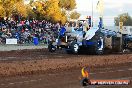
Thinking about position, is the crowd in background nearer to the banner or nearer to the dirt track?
the banner

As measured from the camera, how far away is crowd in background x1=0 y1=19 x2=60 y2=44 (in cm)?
3157

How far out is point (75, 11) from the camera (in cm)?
6444

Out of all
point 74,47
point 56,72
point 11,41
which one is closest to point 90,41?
point 74,47

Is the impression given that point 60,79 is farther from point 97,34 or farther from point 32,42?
point 32,42

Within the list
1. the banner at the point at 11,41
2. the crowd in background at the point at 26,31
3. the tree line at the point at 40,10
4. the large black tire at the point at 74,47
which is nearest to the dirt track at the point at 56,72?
the large black tire at the point at 74,47

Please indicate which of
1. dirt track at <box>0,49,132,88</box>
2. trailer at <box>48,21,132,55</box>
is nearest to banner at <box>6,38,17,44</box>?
trailer at <box>48,21,132,55</box>

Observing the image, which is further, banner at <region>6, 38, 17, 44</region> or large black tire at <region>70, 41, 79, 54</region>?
banner at <region>6, 38, 17, 44</region>

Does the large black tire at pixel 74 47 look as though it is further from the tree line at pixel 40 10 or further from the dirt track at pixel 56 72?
the tree line at pixel 40 10

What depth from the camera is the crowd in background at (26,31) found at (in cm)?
3157

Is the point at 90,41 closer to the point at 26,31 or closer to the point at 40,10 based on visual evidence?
the point at 26,31

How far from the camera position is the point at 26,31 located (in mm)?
33656

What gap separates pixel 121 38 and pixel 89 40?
102 inches

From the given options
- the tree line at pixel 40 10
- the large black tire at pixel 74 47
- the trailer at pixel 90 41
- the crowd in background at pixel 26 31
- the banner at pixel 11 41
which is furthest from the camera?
the tree line at pixel 40 10

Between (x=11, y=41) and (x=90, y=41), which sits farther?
(x=11, y=41)
